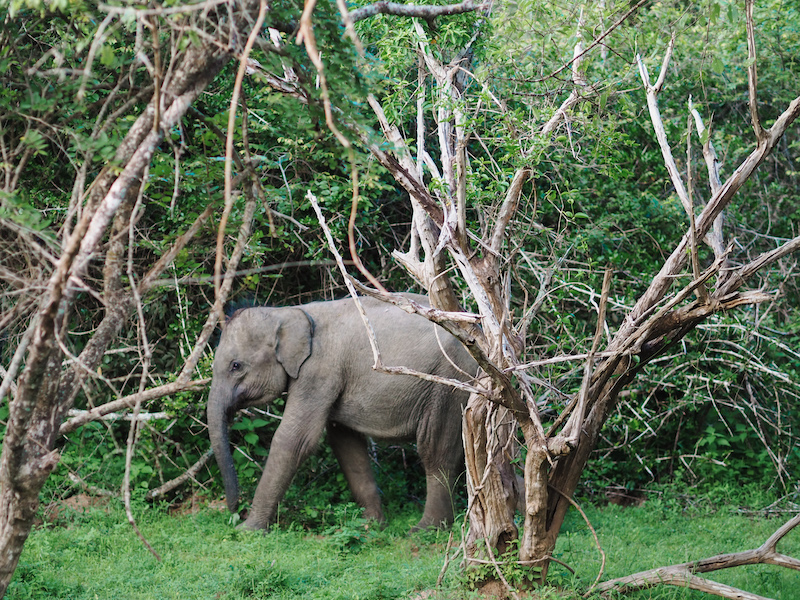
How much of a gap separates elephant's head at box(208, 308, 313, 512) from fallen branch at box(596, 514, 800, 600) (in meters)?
3.45

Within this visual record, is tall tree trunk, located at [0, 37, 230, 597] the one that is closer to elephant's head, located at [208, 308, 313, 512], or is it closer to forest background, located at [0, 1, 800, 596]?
forest background, located at [0, 1, 800, 596]

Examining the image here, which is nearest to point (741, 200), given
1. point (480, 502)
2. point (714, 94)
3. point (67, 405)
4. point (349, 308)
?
point (714, 94)

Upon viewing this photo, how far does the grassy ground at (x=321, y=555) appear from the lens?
5.45 m

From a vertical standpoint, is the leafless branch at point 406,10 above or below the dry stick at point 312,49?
above

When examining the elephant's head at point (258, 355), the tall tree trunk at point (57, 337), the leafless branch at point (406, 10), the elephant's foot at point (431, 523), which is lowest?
the elephant's foot at point (431, 523)

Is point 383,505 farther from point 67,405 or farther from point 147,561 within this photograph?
point 67,405

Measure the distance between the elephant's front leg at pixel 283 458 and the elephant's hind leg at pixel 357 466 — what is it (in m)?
0.64

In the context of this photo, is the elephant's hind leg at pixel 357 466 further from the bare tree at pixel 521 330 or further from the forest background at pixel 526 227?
the bare tree at pixel 521 330

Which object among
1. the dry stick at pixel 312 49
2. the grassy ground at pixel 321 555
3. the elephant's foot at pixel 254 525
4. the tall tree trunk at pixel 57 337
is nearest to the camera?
the dry stick at pixel 312 49

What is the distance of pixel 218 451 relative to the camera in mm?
7238

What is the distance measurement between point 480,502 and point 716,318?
412cm

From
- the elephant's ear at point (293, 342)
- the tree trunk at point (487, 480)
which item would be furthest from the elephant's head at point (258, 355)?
the tree trunk at point (487, 480)

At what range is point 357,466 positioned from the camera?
793 cm

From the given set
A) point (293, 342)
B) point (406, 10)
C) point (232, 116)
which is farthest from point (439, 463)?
point (232, 116)
